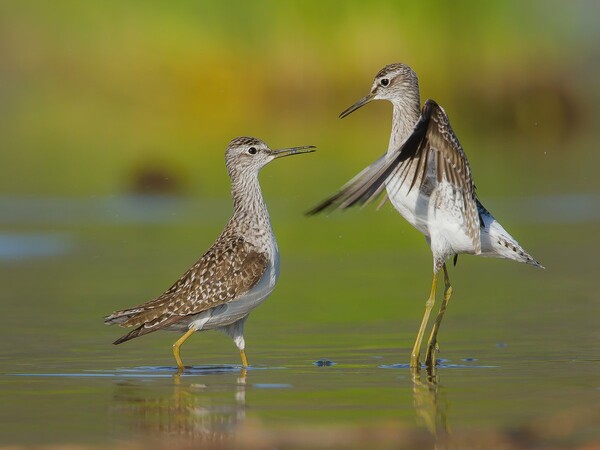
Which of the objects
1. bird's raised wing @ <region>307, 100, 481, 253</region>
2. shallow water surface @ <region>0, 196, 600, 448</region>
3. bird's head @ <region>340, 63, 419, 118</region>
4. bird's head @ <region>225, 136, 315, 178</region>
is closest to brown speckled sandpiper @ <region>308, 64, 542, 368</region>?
bird's raised wing @ <region>307, 100, 481, 253</region>

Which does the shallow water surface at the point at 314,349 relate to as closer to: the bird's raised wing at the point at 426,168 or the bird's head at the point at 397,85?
the bird's raised wing at the point at 426,168

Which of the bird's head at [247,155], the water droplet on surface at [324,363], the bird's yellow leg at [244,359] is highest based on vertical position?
the bird's head at [247,155]

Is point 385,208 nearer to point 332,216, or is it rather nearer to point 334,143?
point 332,216

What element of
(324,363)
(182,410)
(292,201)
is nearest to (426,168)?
(324,363)

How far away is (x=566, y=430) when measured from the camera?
7.97 metres

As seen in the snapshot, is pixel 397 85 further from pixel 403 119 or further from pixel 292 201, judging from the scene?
pixel 292 201

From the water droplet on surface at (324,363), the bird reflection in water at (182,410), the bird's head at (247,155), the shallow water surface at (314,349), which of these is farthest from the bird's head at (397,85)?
the bird reflection in water at (182,410)

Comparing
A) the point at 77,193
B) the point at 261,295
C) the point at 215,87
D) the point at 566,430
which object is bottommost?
the point at 566,430

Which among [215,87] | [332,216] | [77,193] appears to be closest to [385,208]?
[332,216]

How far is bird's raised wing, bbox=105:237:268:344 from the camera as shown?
35.2 ft

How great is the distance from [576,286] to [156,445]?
693 centimetres

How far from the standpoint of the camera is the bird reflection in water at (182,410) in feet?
26.5

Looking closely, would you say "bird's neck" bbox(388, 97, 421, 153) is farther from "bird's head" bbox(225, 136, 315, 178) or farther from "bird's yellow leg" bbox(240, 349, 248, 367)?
"bird's yellow leg" bbox(240, 349, 248, 367)

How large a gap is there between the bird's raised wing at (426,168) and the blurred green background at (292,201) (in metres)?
1.08
